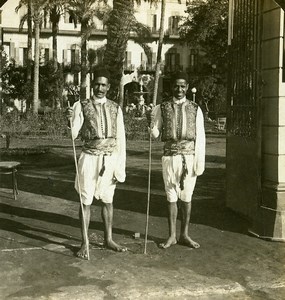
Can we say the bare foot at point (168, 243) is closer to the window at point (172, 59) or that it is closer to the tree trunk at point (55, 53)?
the tree trunk at point (55, 53)

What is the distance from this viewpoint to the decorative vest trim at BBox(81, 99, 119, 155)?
659 centimetres

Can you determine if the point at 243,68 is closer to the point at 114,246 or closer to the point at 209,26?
the point at 114,246

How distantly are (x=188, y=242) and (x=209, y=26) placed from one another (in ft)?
119

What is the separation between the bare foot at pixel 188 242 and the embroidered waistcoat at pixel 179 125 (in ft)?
3.39

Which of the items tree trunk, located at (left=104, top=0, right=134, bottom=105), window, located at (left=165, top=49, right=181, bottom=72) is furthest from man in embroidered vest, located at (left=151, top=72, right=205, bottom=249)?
window, located at (left=165, top=49, right=181, bottom=72)

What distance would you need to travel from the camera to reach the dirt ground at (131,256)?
5461 mm

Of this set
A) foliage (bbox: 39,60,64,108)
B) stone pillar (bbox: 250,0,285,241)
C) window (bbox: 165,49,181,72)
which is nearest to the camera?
stone pillar (bbox: 250,0,285,241)

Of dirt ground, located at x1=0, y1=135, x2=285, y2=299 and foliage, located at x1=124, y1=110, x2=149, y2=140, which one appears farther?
foliage, located at x1=124, y1=110, x2=149, y2=140

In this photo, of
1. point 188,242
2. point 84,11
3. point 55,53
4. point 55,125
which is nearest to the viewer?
point 188,242

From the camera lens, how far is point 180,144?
22.6 ft

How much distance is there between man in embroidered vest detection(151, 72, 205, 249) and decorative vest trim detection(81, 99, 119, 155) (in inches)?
21.6

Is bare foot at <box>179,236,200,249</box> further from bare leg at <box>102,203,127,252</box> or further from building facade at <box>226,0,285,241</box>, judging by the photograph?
building facade at <box>226,0,285,241</box>

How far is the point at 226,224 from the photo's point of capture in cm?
819

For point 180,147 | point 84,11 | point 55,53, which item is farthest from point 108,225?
point 55,53
